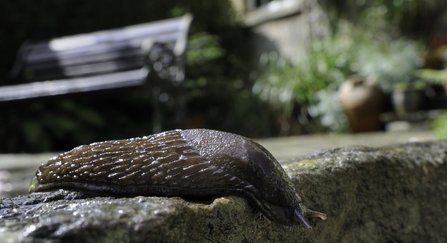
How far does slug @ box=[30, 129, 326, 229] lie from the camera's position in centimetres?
115

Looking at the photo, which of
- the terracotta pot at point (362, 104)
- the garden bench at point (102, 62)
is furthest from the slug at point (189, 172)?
the terracotta pot at point (362, 104)

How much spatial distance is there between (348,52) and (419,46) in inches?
48.4

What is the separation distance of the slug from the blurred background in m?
4.20

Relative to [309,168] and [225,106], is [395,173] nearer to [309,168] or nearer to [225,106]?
[309,168]

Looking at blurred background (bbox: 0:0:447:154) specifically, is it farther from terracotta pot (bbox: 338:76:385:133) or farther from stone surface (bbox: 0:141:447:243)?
stone surface (bbox: 0:141:447:243)

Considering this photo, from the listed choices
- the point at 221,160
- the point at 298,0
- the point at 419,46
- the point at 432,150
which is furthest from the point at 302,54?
the point at 221,160

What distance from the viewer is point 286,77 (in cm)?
877

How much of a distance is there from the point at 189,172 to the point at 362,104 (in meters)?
6.24

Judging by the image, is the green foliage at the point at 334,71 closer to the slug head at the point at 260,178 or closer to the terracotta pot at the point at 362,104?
the terracotta pot at the point at 362,104

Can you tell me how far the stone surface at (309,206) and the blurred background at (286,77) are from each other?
149 inches

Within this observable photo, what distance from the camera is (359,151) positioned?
1701 mm

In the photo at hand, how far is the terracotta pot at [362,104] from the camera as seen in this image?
7.12m

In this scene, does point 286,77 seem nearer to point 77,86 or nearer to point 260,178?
point 77,86

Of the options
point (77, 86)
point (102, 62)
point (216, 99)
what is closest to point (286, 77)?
point (216, 99)
